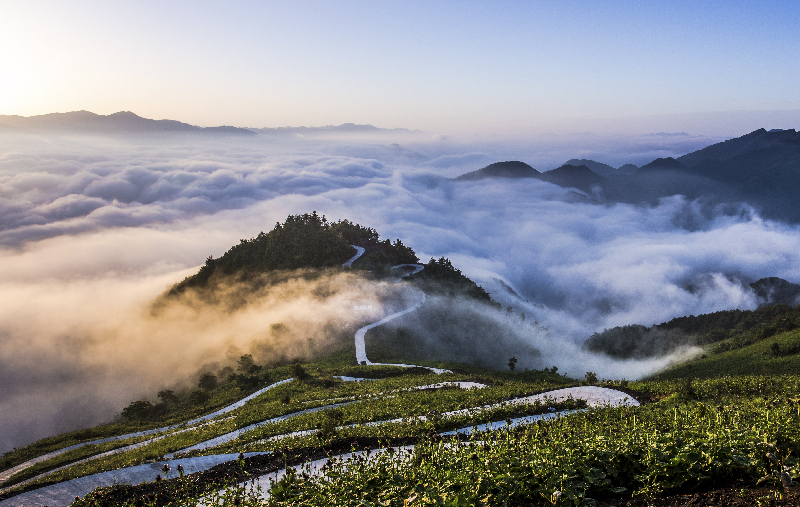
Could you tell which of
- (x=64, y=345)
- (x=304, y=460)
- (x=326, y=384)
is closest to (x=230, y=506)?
(x=304, y=460)

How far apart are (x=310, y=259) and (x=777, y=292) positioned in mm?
124826

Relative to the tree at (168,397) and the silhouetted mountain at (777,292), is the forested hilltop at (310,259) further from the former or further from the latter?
the silhouetted mountain at (777,292)

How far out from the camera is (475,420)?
1886 centimetres

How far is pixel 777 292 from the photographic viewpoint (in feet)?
399

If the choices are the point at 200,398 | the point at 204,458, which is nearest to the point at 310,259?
the point at 200,398

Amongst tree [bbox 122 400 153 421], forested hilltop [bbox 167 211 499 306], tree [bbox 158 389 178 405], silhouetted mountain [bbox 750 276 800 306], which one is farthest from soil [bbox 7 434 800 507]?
silhouetted mountain [bbox 750 276 800 306]

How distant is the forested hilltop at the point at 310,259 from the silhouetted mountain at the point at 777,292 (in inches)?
3351

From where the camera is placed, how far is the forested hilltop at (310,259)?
7681 cm

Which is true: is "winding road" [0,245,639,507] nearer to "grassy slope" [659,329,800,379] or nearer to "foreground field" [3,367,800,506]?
"foreground field" [3,367,800,506]

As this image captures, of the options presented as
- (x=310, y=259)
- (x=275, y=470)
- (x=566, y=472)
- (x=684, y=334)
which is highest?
(x=566, y=472)

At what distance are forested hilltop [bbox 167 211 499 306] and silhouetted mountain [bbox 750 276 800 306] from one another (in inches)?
3351

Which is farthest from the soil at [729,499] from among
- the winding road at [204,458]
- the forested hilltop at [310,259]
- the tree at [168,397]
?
the forested hilltop at [310,259]

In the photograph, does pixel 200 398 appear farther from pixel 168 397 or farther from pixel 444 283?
pixel 444 283

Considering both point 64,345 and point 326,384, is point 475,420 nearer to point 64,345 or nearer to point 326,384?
point 326,384
